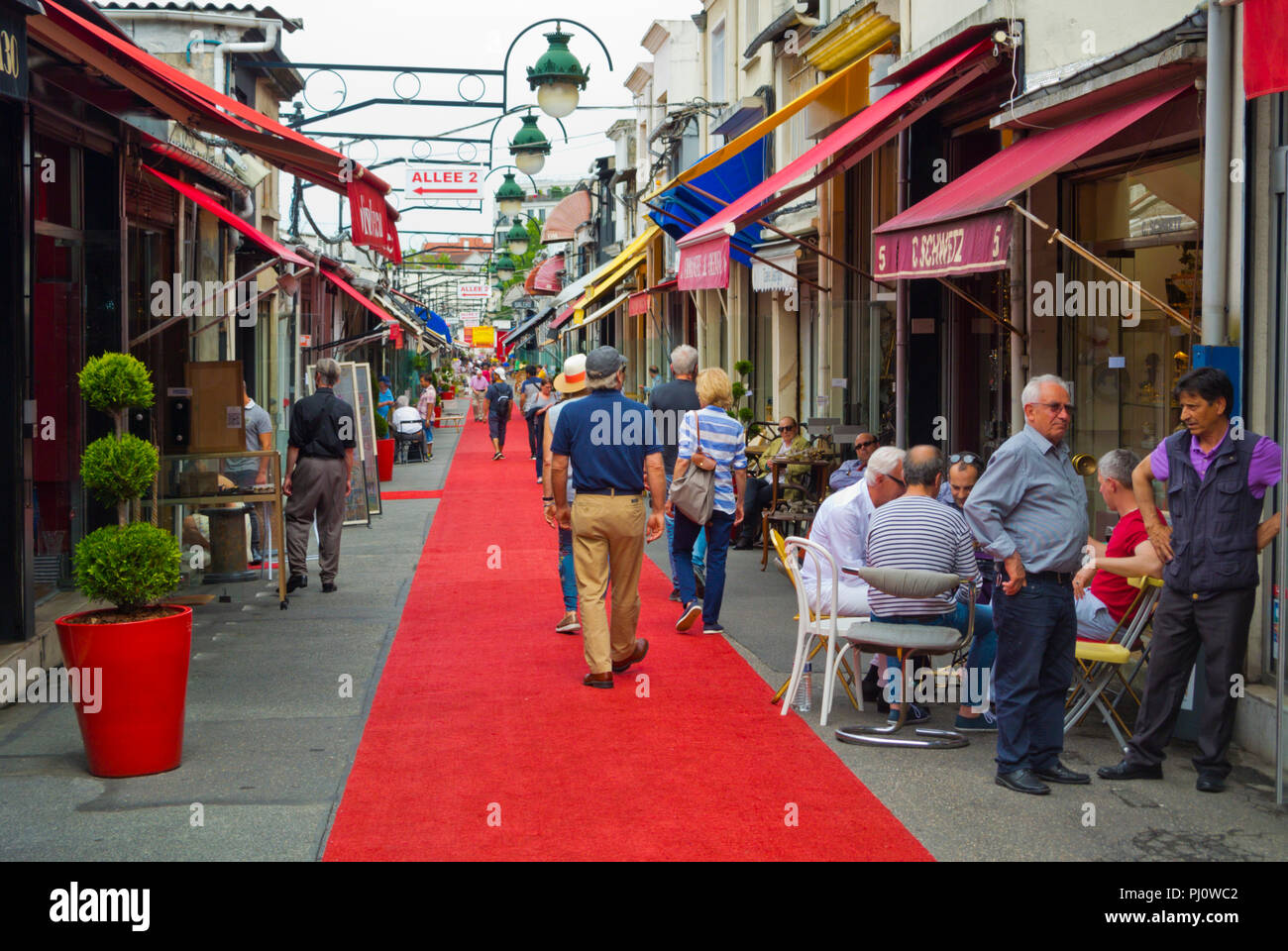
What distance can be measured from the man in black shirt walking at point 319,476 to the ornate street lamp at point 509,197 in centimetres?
1704

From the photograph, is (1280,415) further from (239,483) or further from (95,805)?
(239,483)

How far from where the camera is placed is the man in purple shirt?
6016 millimetres

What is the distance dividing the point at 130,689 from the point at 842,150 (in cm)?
721

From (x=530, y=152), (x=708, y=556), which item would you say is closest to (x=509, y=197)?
(x=530, y=152)

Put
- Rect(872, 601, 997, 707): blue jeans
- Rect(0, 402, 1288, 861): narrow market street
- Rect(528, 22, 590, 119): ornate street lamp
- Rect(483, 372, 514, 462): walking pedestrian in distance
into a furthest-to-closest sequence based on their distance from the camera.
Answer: Rect(483, 372, 514, 462): walking pedestrian in distance
Rect(528, 22, 590, 119): ornate street lamp
Rect(872, 601, 997, 707): blue jeans
Rect(0, 402, 1288, 861): narrow market street

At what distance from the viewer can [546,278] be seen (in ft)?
160

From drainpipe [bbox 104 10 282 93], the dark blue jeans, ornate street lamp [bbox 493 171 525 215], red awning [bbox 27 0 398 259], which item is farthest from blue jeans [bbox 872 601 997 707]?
ornate street lamp [bbox 493 171 525 215]

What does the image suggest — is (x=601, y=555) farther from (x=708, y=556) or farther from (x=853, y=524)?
(x=708, y=556)

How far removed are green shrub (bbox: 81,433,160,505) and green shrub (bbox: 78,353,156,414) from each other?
0.37 meters

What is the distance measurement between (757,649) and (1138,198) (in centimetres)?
389

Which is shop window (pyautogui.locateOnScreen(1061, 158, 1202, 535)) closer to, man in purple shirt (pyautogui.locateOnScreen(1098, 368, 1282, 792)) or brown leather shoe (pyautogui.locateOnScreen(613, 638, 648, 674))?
man in purple shirt (pyautogui.locateOnScreen(1098, 368, 1282, 792))

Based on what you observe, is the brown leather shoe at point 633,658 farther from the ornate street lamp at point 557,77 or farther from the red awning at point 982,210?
the ornate street lamp at point 557,77

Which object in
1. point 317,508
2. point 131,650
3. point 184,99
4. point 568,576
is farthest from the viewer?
point 317,508
